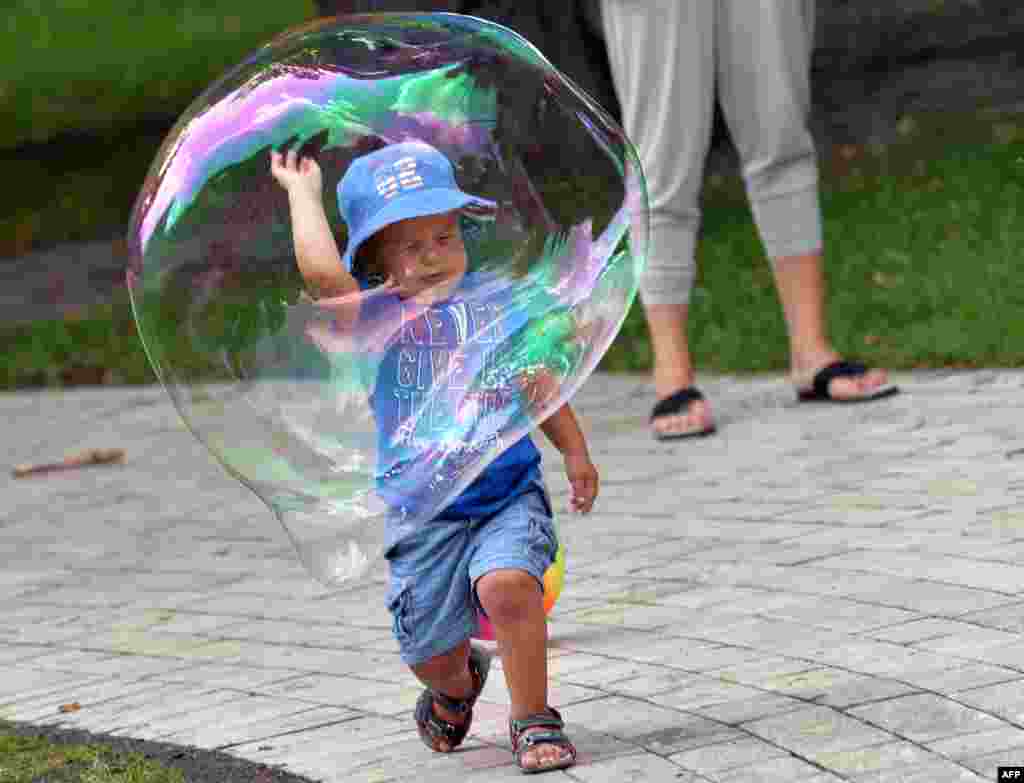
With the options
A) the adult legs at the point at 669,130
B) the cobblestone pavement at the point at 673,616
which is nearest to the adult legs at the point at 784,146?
the adult legs at the point at 669,130

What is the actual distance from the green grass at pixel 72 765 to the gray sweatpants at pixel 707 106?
3.25 metres

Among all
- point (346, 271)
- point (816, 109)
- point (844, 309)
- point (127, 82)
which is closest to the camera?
point (346, 271)

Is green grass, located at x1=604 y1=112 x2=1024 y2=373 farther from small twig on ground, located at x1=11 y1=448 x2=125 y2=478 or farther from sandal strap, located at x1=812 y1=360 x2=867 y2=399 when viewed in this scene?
small twig on ground, located at x1=11 y1=448 x2=125 y2=478

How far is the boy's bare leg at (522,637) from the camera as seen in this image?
3705 mm

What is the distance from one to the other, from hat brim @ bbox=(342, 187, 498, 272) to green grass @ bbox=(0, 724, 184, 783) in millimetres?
1114

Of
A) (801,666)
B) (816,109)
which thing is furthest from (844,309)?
(816,109)

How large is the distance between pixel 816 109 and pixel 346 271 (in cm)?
1126

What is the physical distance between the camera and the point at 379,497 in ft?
13.1

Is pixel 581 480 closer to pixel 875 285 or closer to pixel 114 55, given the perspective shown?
pixel 875 285

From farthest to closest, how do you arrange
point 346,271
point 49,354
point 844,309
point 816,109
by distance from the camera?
point 816,109 → point 49,354 → point 844,309 → point 346,271

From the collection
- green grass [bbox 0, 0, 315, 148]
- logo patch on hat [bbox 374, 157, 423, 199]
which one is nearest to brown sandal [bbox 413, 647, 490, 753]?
logo patch on hat [bbox 374, 157, 423, 199]

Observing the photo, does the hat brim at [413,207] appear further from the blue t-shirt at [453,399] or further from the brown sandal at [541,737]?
the brown sandal at [541,737]

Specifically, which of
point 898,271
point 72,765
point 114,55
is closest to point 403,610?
point 72,765

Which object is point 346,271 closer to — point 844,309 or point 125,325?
point 844,309
